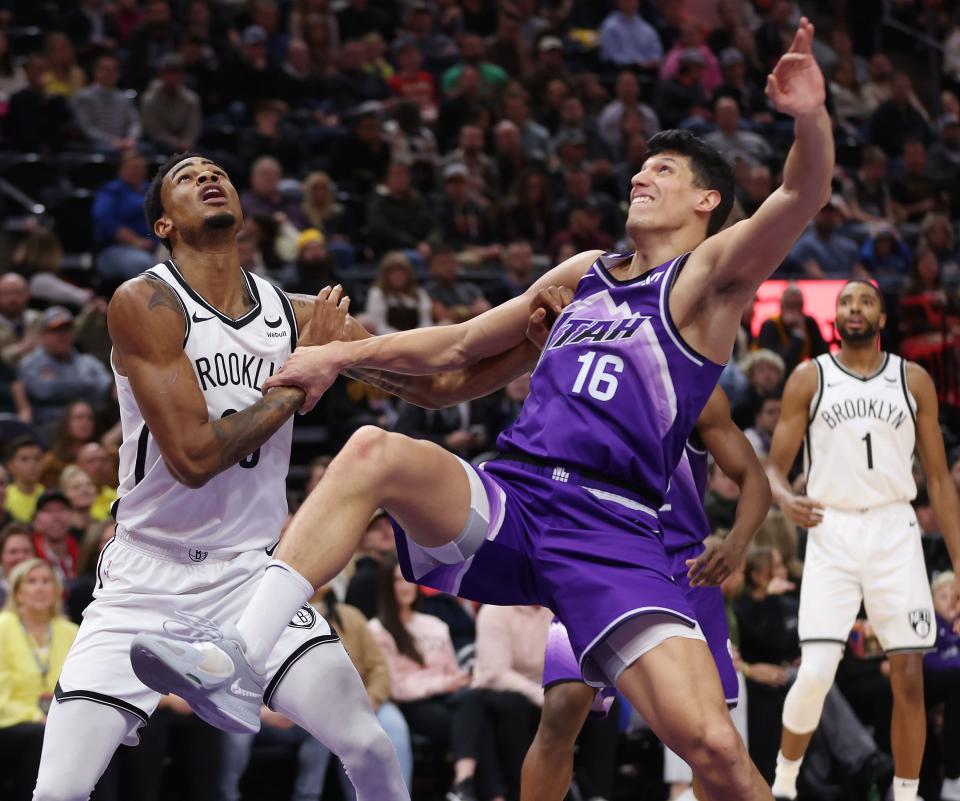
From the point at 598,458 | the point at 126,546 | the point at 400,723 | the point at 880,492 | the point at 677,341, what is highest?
the point at 677,341

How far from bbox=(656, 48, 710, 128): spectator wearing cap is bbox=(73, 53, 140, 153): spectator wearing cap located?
6.08 metres

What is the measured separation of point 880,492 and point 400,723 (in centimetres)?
297

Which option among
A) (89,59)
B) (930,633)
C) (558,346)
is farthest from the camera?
(89,59)

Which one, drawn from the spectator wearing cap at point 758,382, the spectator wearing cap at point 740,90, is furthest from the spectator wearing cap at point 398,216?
the spectator wearing cap at point 740,90

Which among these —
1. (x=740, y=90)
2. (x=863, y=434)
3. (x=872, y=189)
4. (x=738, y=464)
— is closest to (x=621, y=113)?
(x=740, y=90)

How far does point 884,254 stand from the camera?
14.9 meters

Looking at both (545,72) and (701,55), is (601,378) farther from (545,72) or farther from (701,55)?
(701,55)

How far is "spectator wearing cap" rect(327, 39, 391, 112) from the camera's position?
15.2m

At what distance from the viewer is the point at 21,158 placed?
42.1ft

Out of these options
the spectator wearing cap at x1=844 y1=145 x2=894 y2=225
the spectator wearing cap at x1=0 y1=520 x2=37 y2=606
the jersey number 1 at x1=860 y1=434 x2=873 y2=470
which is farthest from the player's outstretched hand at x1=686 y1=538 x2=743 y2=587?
the spectator wearing cap at x1=844 y1=145 x2=894 y2=225

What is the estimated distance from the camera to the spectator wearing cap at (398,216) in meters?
13.2

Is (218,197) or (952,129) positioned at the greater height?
(218,197)

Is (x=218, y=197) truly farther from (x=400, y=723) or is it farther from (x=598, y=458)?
(x=400, y=723)

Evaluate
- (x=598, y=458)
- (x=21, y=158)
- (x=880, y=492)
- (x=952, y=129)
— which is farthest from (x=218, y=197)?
(x=952, y=129)
